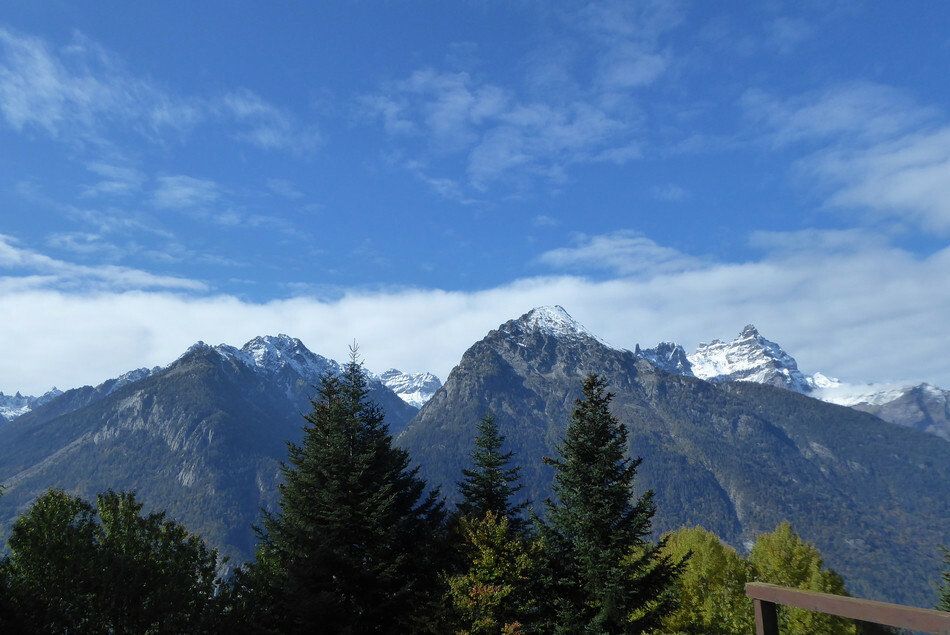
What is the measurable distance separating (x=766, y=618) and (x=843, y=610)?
126cm

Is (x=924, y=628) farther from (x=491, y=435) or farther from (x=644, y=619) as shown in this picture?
(x=491, y=435)

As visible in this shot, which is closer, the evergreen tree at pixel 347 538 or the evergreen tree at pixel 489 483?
the evergreen tree at pixel 347 538

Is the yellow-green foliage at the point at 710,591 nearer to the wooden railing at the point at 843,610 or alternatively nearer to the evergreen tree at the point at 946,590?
the evergreen tree at the point at 946,590

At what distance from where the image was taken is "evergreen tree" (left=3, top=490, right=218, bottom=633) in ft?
69.6

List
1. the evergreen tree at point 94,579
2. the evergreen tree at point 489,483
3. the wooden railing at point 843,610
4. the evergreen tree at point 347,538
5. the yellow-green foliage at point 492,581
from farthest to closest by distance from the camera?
the evergreen tree at point 489,483
the evergreen tree at point 347,538
the yellow-green foliage at point 492,581
the evergreen tree at point 94,579
the wooden railing at point 843,610

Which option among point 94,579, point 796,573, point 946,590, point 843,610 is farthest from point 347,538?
point 796,573

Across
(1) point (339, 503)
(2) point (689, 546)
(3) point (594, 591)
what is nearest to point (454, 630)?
(3) point (594, 591)

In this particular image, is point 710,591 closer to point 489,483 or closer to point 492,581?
point 489,483

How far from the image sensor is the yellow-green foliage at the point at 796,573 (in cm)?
4053

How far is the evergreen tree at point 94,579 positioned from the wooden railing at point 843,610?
2115 cm

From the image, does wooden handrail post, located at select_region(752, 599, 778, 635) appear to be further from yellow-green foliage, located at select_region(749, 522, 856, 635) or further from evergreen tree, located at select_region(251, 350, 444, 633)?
yellow-green foliage, located at select_region(749, 522, 856, 635)

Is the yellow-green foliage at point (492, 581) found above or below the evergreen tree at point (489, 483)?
below

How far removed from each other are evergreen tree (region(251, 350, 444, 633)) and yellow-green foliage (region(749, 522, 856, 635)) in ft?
74.0

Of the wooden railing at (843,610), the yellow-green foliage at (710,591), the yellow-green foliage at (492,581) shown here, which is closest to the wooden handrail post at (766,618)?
the wooden railing at (843,610)
